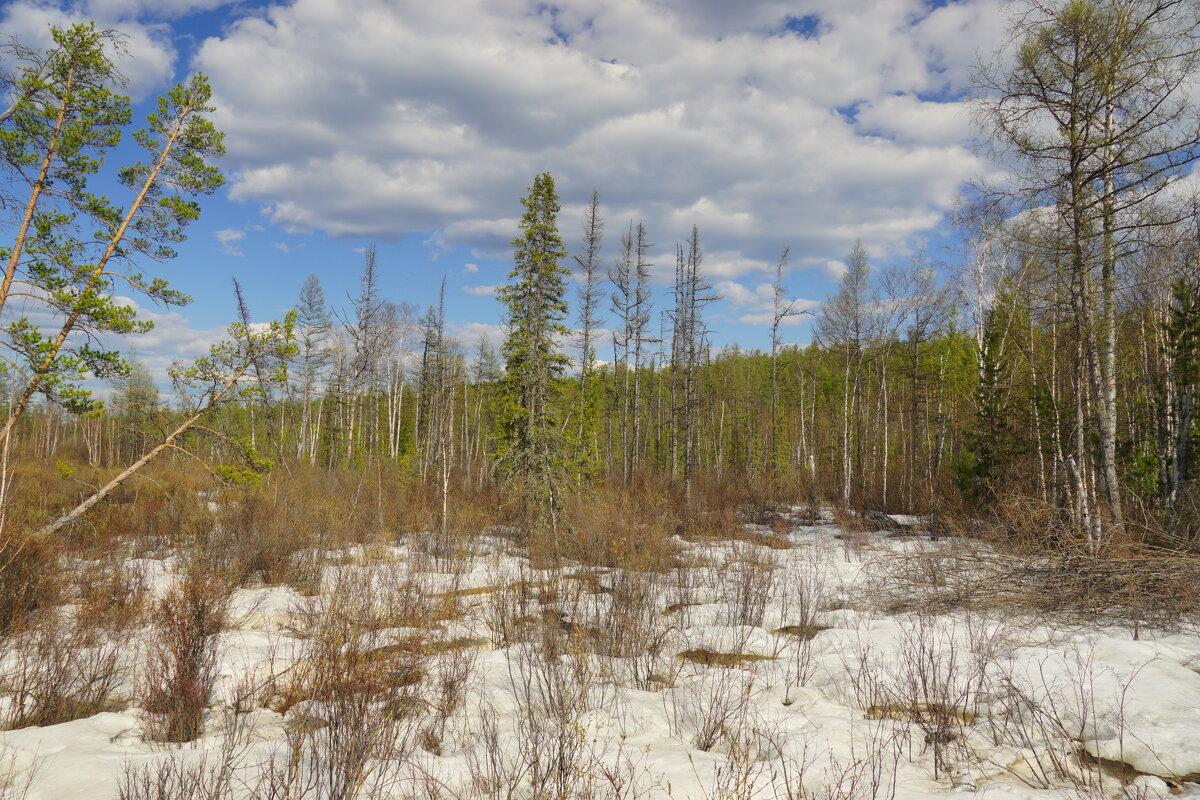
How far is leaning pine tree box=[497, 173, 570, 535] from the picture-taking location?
43.5 feet

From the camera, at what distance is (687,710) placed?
4625 millimetres

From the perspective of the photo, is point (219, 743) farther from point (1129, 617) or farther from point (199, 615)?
point (1129, 617)

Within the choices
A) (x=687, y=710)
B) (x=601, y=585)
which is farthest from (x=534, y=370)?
(x=687, y=710)

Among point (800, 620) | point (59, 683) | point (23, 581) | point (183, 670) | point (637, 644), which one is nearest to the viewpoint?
point (183, 670)

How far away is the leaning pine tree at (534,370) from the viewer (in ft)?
43.5

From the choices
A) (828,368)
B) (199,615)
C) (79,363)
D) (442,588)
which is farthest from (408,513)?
(828,368)

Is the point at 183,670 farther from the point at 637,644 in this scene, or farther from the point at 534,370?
the point at 534,370

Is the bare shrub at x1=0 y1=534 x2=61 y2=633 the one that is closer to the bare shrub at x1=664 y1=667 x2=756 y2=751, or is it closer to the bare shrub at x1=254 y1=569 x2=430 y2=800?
the bare shrub at x1=254 y1=569 x2=430 y2=800

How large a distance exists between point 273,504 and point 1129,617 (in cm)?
1552

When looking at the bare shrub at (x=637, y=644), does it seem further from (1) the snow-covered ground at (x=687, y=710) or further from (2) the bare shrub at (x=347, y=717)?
(2) the bare shrub at (x=347, y=717)

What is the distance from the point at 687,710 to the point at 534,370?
991 centimetres

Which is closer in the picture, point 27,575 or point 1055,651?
point 1055,651

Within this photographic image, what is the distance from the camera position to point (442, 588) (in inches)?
341

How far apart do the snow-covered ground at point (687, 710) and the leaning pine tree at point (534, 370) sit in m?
5.44
